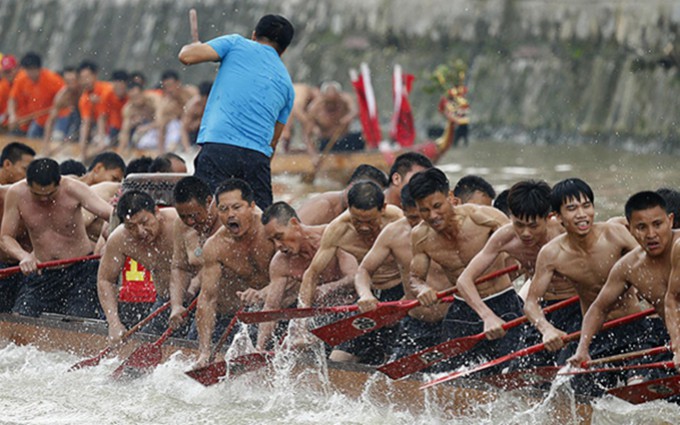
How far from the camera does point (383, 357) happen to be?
6895mm

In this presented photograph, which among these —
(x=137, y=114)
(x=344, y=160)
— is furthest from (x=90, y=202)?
(x=137, y=114)

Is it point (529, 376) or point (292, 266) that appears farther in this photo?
point (292, 266)

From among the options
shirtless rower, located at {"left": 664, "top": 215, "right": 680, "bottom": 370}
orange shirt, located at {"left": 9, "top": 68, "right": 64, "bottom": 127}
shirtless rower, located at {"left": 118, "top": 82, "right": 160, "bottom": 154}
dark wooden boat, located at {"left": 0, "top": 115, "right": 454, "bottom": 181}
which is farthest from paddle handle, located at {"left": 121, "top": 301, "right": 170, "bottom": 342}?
→ orange shirt, located at {"left": 9, "top": 68, "right": 64, "bottom": 127}

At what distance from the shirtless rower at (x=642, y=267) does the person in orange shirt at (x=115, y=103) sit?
1191 centimetres

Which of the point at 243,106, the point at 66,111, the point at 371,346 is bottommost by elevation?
the point at 371,346

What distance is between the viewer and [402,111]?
15453 millimetres

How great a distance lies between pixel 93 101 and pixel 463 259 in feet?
36.5

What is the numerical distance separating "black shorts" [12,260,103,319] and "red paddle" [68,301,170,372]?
786 millimetres

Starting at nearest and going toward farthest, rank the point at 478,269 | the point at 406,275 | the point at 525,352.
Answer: the point at 525,352, the point at 478,269, the point at 406,275

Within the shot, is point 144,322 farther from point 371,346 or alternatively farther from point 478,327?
point 478,327

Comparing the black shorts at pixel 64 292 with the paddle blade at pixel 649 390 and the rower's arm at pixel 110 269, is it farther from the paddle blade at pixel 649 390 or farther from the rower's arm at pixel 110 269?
the paddle blade at pixel 649 390

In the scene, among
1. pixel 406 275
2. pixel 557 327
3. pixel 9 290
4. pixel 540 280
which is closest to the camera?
pixel 540 280

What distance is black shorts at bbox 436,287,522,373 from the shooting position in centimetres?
637

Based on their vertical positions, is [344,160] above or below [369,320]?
below
